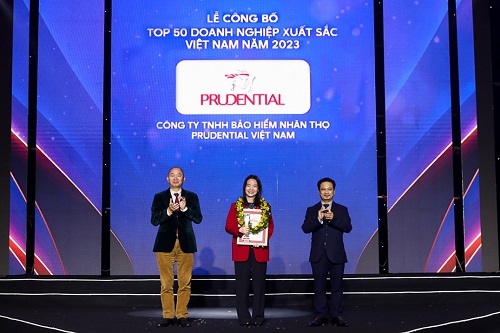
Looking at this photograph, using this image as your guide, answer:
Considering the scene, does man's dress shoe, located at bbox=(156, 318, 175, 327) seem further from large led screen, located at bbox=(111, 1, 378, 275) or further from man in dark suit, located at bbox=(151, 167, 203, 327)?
large led screen, located at bbox=(111, 1, 378, 275)

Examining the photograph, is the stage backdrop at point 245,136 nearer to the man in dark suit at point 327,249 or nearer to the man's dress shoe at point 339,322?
the man in dark suit at point 327,249

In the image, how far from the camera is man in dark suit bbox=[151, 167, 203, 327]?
18.8ft

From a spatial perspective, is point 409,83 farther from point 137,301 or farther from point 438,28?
point 137,301

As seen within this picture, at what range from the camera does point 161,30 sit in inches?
313

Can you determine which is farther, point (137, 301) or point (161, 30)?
point (161, 30)

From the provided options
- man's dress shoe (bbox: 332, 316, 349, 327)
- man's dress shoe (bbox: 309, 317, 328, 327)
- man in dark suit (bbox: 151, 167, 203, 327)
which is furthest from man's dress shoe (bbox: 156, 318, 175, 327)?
man's dress shoe (bbox: 332, 316, 349, 327)

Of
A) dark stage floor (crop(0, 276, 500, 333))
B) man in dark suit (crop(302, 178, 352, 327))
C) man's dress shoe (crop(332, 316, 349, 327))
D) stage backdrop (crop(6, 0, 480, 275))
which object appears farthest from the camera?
stage backdrop (crop(6, 0, 480, 275))

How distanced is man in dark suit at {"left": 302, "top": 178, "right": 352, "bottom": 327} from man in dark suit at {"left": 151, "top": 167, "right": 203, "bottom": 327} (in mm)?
981

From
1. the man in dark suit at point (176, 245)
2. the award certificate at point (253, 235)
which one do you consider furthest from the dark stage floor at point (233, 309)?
the award certificate at point (253, 235)

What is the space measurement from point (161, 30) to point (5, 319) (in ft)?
12.2

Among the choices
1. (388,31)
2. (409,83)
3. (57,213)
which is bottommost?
(57,213)

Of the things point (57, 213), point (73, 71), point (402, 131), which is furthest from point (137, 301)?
point (402, 131)

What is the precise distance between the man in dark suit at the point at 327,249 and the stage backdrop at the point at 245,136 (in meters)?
2.02

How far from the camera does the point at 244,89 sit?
7.91 m
